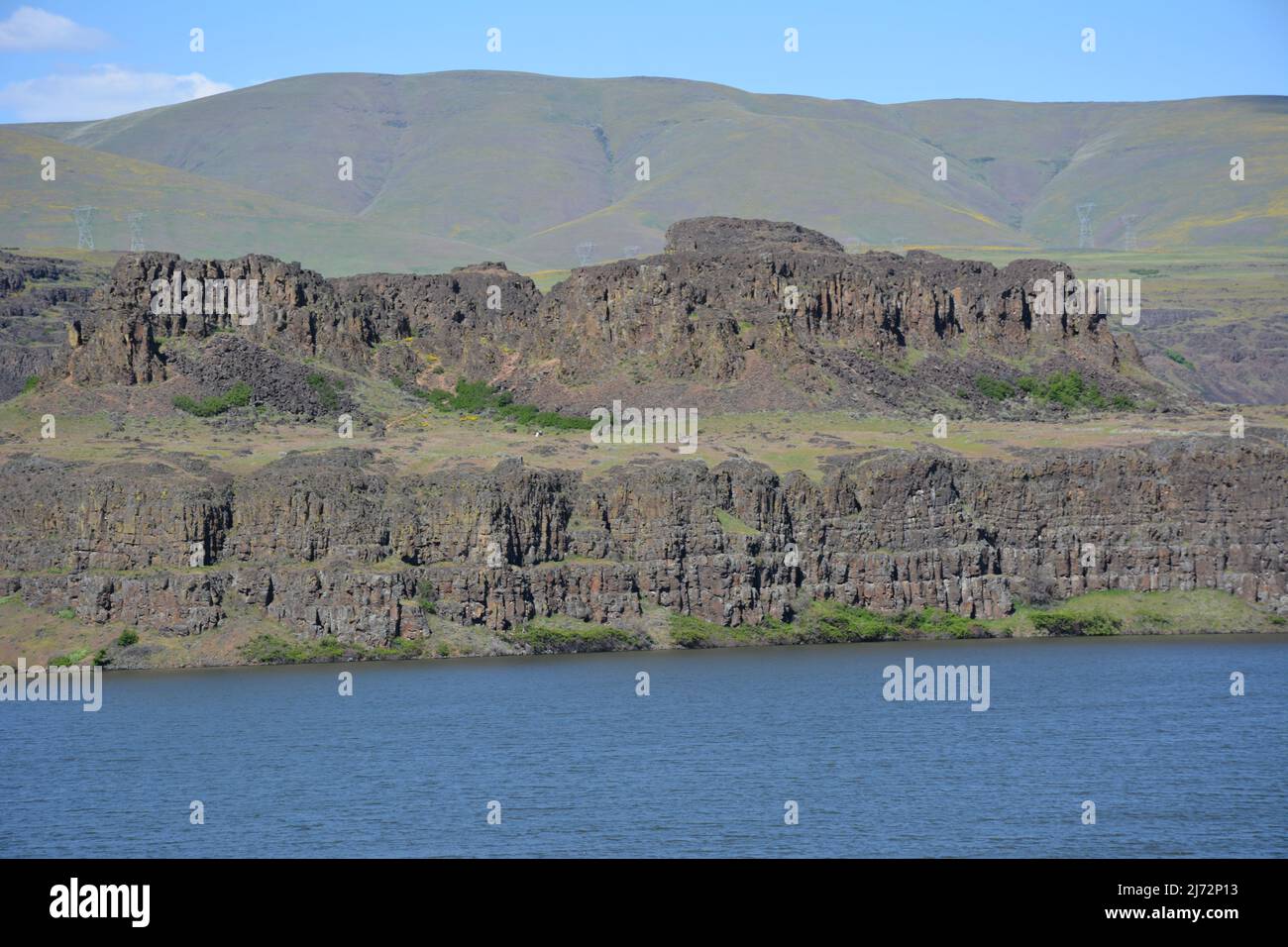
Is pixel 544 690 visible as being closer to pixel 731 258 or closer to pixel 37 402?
pixel 37 402

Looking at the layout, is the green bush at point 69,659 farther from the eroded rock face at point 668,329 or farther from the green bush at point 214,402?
the eroded rock face at point 668,329

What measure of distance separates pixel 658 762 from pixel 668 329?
315 feet

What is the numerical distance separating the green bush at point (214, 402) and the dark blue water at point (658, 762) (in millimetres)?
47735

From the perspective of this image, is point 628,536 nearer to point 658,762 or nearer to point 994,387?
point 658,762

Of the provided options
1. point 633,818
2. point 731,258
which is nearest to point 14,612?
point 633,818

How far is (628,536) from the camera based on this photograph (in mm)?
117438

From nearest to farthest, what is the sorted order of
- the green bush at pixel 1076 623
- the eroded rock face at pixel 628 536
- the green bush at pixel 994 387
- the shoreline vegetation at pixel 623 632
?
the shoreline vegetation at pixel 623 632
the eroded rock face at pixel 628 536
the green bush at pixel 1076 623
the green bush at pixel 994 387

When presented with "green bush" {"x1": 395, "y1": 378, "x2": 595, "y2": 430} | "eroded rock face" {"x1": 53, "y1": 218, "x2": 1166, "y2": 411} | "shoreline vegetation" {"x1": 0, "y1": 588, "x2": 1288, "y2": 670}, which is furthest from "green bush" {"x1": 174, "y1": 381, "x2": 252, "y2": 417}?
"shoreline vegetation" {"x1": 0, "y1": 588, "x2": 1288, "y2": 670}

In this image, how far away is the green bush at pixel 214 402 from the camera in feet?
482

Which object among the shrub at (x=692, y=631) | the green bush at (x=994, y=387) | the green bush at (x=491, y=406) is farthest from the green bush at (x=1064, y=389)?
the shrub at (x=692, y=631)

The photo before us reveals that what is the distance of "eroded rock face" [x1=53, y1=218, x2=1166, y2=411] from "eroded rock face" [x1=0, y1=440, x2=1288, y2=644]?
32.5 m

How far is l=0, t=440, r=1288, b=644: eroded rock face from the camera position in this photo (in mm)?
109188

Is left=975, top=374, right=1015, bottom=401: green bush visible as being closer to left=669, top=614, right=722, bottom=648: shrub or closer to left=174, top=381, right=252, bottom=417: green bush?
left=174, top=381, right=252, bottom=417: green bush
